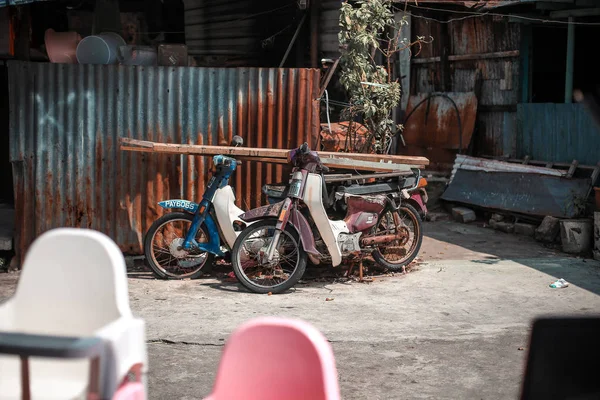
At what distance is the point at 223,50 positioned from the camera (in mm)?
10750

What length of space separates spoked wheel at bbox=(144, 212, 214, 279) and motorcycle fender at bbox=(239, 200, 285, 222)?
1.98 feet

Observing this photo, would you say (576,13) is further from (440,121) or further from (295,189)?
(295,189)

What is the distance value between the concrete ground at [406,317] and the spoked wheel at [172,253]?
0.47 feet

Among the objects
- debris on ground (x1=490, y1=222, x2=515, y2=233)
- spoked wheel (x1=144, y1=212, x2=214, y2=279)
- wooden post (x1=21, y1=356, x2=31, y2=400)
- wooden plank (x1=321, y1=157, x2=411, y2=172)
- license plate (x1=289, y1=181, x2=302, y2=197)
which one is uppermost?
wooden plank (x1=321, y1=157, x2=411, y2=172)

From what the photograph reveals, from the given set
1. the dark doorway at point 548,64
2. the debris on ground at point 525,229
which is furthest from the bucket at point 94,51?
the dark doorway at point 548,64

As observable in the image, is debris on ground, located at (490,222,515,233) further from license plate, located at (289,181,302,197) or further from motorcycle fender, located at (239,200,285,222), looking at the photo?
motorcycle fender, located at (239,200,285,222)

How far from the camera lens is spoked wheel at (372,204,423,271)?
8.70 meters

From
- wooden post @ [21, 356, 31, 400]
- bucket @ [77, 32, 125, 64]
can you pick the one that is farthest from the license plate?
wooden post @ [21, 356, 31, 400]

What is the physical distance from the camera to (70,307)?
380cm

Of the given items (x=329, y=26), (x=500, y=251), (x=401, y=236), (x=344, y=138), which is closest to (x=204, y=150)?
(x=401, y=236)

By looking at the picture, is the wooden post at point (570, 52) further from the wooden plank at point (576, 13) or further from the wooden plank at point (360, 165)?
the wooden plank at point (360, 165)

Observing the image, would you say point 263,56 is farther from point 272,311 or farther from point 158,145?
point 272,311

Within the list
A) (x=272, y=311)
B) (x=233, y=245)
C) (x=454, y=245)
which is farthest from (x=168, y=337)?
(x=454, y=245)

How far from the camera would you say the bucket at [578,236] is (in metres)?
10.0
